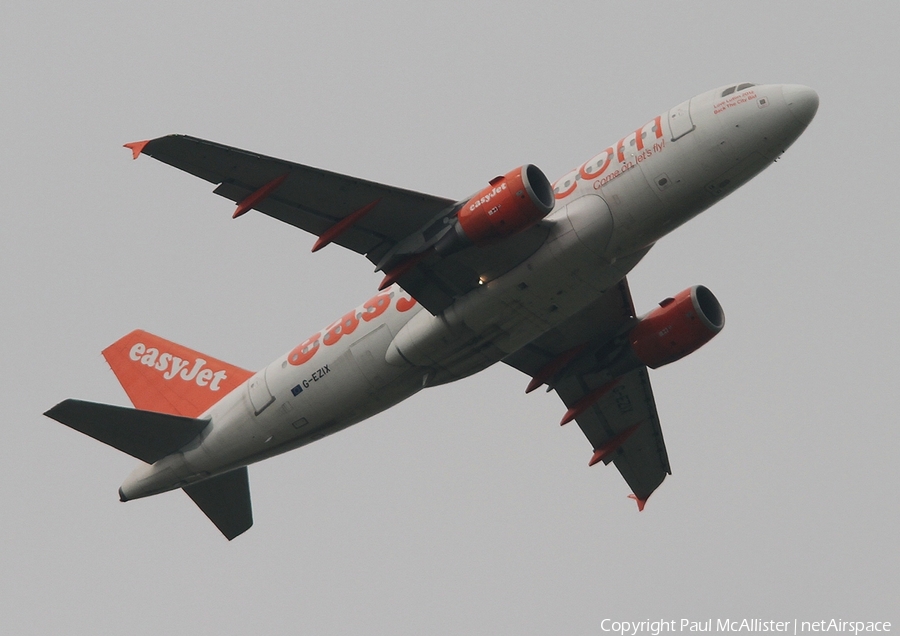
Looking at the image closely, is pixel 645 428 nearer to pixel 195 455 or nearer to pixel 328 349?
pixel 328 349

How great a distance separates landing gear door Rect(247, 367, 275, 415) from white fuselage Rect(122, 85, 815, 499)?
5cm

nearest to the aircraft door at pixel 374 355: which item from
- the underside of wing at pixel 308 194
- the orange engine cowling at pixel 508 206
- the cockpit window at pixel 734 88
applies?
the underside of wing at pixel 308 194

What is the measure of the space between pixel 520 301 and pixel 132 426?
13.5 meters

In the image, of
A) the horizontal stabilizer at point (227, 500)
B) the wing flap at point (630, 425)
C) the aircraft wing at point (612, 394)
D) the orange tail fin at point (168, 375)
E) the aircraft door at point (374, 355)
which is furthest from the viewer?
the wing flap at point (630, 425)

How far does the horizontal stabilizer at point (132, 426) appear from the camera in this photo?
3900cm

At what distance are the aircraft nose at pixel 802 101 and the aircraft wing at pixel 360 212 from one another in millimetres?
7741

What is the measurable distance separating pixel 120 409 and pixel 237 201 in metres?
8.59

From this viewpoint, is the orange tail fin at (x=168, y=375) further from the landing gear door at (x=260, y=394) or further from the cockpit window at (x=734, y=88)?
the cockpit window at (x=734, y=88)

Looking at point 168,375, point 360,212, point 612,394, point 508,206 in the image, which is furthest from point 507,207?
point 168,375

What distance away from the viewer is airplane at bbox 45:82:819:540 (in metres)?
34.9

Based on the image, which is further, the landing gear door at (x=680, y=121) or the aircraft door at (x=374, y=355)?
the aircraft door at (x=374, y=355)

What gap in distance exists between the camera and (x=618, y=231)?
1389 inches

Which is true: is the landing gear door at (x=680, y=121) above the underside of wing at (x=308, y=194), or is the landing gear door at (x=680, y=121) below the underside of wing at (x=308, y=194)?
below

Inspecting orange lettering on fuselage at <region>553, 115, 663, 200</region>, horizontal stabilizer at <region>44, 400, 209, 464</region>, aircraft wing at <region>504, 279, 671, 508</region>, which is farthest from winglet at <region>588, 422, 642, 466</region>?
horizontal stabilizer at <region>44, 400, 209, 464</region>
